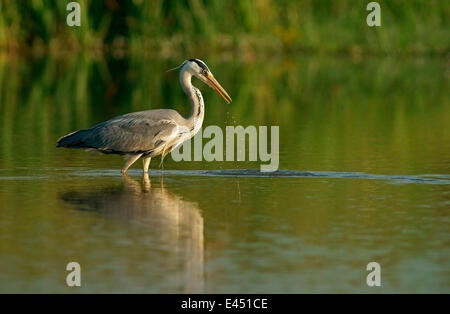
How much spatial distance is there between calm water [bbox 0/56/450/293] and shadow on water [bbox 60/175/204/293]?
19 mm

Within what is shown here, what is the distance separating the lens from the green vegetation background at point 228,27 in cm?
3506

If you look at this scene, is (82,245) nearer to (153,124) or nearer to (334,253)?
(334,253)

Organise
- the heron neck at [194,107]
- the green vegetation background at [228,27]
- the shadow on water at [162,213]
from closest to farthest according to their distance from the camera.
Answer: the shadow on water at [162,213] → the heron neck at [194,107] → the green vegetation background at [228,27]

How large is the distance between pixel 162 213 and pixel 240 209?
2.49 feet

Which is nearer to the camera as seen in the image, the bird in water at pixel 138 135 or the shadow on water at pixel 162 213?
the shadow on water at pixel 162 213

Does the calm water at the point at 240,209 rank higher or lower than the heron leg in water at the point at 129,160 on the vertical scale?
lower

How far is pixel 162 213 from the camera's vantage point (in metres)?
10.3

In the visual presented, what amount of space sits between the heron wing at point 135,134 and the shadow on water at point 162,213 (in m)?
0.37

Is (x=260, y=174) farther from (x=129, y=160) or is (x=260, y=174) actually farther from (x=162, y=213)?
(x=162, y=213)

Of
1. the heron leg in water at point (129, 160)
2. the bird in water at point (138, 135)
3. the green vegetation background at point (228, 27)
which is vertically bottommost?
the heron leg in water at point (129, 160)

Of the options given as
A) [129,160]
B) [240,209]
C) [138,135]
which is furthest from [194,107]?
[240,209]

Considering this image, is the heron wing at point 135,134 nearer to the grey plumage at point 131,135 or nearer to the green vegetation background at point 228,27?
the grey plumage at point 131,135

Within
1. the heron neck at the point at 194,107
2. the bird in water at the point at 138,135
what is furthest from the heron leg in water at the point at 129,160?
the heron neck at the point at 194,107

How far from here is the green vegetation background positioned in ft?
115
